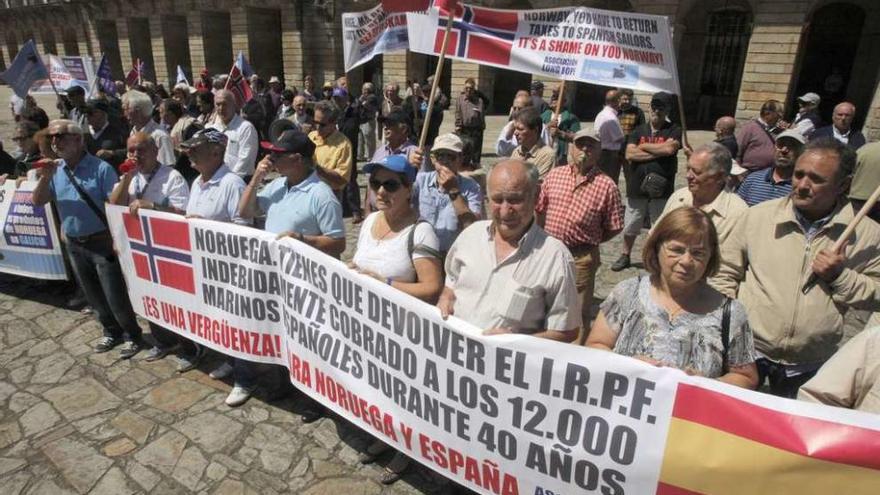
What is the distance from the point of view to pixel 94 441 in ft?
11.2

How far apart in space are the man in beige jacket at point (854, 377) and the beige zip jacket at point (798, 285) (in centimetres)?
64

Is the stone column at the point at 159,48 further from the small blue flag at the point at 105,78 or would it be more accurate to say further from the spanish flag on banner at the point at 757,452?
the spanish flag on banner at the point at 757,452

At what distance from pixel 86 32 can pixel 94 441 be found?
48.0 metres

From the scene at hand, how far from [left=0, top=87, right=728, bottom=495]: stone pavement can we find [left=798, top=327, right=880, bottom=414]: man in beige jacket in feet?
6.28

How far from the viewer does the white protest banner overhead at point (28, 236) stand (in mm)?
5074

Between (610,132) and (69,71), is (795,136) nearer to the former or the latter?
(610,132)

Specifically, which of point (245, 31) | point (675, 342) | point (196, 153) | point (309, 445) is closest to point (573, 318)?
point (675, 342)

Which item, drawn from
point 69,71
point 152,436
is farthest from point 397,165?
point 69,71

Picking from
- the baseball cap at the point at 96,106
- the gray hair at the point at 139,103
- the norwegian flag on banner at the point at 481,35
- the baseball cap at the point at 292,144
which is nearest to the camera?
the baseball cap at the point at 292,144

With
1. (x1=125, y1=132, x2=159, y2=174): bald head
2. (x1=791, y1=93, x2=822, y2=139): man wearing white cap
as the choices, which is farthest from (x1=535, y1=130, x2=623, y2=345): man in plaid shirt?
(x1=791, y1=93, x2=822, y2=139): man wearing white cap

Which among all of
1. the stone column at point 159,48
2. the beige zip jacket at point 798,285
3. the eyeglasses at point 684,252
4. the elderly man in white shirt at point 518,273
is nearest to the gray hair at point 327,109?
the elderly man in white shirt at point 518,273

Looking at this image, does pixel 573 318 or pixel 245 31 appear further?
pixel 245 31

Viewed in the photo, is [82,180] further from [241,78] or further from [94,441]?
[241,78]

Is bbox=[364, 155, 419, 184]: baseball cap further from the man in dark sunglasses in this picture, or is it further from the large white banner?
the man in dark sunglasses
